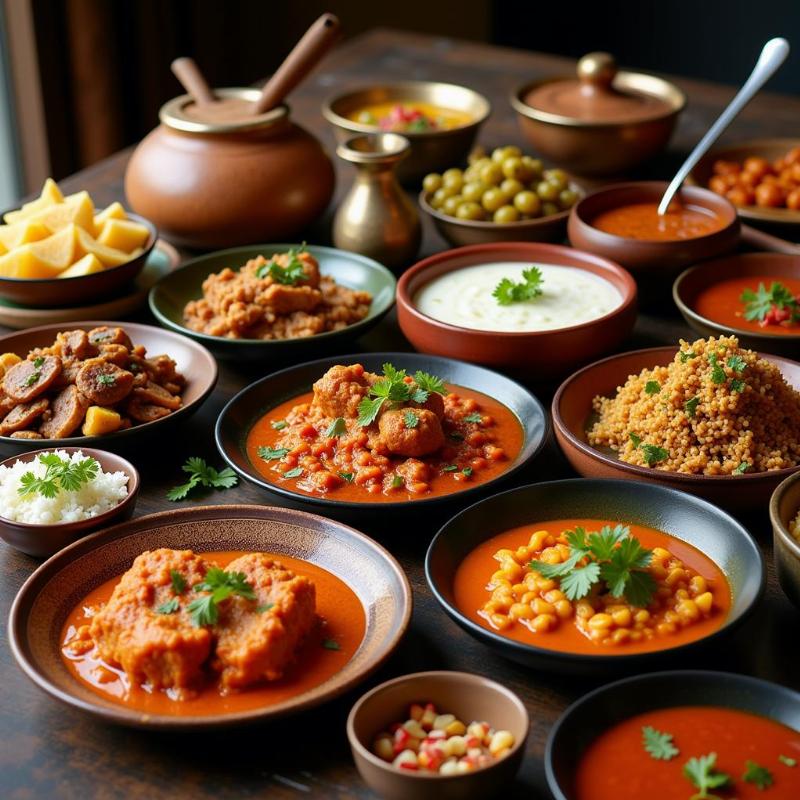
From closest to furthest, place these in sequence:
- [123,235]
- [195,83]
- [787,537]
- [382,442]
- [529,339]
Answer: [787,537], [382,442], [529,339], [123,235], [195,83]

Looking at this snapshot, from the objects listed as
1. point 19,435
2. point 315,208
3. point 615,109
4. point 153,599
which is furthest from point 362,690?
point 615,109

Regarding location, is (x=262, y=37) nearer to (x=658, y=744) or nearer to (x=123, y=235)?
(x=123, y=235)

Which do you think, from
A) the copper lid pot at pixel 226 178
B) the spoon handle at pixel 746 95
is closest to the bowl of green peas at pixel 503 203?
the spoon handle at pixel 746 95

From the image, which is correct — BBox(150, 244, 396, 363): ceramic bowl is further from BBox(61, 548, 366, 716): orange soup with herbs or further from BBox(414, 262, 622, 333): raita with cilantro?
BBox(61, 548, 366, 716): orange soup with herbs

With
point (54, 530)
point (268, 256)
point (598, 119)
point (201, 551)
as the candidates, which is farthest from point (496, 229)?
point (54, 530)

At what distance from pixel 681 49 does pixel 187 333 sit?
527 cm

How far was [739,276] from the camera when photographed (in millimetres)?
3029

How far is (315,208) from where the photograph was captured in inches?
135

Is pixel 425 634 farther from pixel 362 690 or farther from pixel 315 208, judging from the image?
pixel 315 208

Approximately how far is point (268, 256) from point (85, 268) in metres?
0.53

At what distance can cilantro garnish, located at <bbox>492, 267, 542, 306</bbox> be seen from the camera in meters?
2.85

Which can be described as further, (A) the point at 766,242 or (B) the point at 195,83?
(B) the point at 195,83

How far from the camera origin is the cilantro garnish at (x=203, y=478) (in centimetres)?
237

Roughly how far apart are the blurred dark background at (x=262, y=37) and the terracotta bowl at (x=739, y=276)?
3297mm
